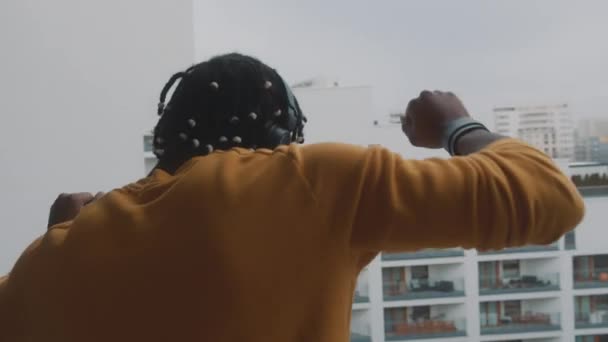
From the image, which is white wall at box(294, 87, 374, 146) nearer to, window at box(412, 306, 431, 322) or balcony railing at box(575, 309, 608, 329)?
balcony railing at box(575, 309, 608, 329)

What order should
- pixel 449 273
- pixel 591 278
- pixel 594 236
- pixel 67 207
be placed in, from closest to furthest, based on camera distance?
pixel 67 207 < pixel 594 236 < pixel 591 278 < pixel 449 273

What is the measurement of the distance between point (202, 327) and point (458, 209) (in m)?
0.18

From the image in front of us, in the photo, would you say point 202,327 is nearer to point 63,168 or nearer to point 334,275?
point 334,275

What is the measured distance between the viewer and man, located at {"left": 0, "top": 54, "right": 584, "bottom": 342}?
15.7 inches

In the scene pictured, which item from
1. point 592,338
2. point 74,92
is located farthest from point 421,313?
point 74,92

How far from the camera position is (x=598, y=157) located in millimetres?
1680

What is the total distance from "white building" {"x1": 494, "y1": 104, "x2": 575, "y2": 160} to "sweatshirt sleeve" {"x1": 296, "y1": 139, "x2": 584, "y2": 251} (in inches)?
42.7

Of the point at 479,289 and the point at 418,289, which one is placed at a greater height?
the point at 479,289

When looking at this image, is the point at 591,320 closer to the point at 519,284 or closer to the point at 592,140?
the point at 519,284

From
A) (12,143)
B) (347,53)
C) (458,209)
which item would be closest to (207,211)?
(458,209)

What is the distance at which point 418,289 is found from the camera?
3863 millimetres

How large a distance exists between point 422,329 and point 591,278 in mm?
1143

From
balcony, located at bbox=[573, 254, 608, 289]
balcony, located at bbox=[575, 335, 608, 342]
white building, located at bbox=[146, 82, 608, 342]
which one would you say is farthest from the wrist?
balcony, located at bbox=[573, 254, 608, 289]

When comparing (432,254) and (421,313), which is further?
(421,313)
